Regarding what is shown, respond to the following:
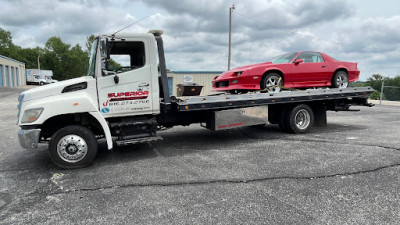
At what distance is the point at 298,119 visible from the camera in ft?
25.5

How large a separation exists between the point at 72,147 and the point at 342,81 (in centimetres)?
720

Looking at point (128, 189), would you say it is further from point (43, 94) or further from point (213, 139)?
point (213, 139)

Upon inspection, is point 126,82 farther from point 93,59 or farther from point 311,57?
point 311,57

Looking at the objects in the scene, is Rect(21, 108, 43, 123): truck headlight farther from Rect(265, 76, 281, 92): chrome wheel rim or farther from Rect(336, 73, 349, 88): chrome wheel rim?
Rect(336, 73, 349, 88): chrome wheel rim

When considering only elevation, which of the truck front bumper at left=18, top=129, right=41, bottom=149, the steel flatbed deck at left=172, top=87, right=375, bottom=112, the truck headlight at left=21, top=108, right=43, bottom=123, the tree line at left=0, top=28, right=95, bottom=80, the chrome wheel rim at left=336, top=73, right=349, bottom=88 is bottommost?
the truck front bumper at left=18, top=129, right=41, bottom=149

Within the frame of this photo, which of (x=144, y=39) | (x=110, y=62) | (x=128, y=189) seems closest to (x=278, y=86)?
(x=144, y=39)

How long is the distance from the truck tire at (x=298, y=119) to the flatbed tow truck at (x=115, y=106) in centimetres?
98

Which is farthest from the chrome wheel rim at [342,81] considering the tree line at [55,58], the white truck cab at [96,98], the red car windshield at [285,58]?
the tree line at [55,58]

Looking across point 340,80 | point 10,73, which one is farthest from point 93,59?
point 10,73

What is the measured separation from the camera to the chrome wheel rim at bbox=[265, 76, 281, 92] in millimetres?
7133

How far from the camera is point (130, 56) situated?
226 inches

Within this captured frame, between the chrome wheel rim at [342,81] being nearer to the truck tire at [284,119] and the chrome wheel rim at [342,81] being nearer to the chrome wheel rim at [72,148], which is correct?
the truck tire at [284,119]

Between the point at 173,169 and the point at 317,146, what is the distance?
3.38m

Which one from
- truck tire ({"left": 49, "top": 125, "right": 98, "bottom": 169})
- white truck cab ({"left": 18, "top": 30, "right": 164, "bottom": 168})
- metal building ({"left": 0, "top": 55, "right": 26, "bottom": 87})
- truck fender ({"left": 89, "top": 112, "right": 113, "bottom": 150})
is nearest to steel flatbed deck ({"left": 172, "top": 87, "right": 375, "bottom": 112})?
white truck cab ({"left": 18, "top": 30, "right": 164, "bottom": 168})
